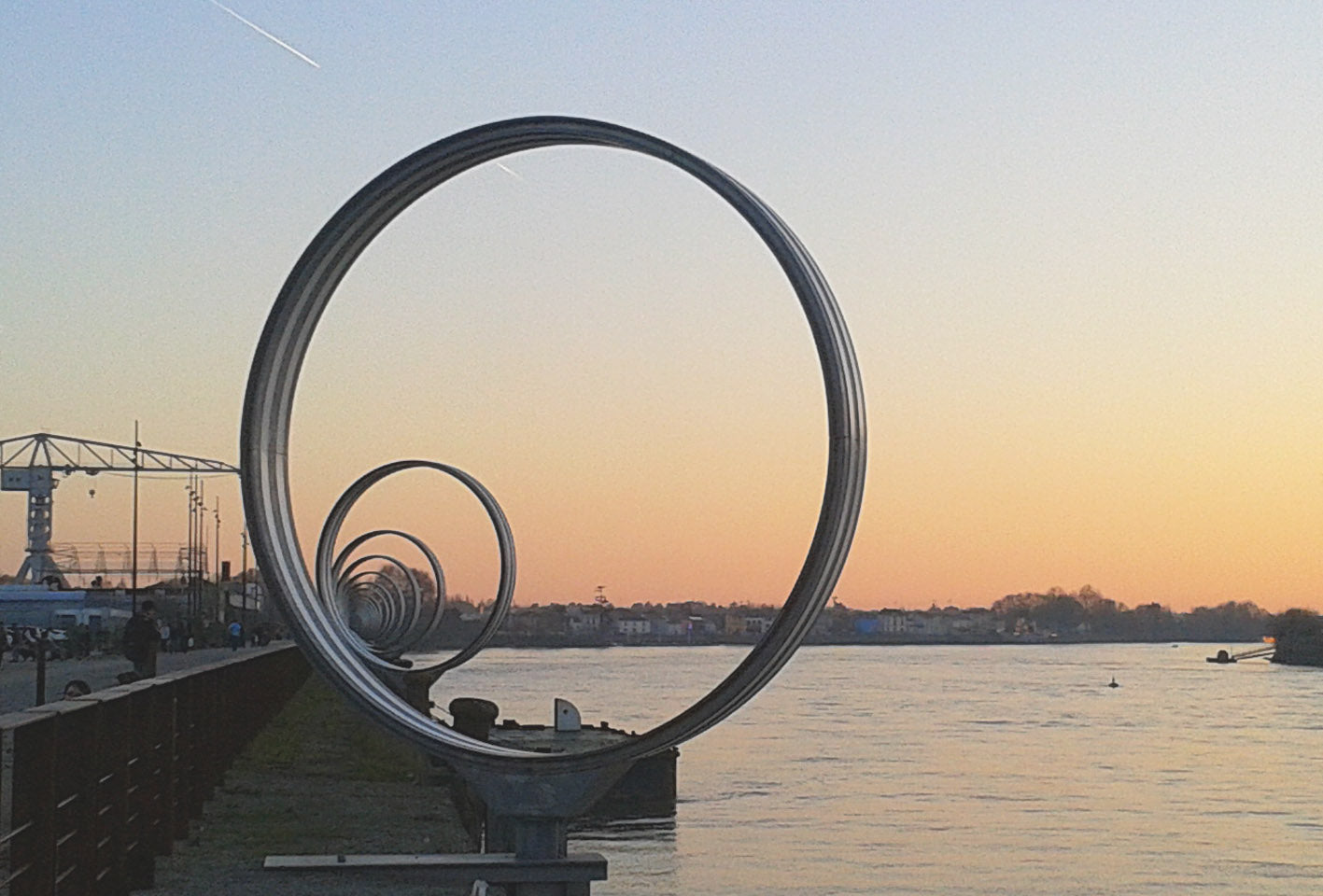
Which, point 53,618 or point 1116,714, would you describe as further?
point 1116,714

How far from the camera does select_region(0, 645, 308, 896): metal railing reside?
571 centimetres

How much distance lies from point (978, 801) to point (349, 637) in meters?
30.1

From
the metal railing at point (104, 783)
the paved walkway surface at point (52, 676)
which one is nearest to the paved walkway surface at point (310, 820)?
the metal railing at point (104, 783)

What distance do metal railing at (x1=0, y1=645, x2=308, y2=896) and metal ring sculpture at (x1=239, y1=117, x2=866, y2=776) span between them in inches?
38.2

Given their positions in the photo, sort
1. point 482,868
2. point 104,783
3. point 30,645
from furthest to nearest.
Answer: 1. point 30,645
2. point 482,868
3. point 104,783

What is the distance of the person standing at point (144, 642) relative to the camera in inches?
664

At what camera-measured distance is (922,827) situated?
108 feet

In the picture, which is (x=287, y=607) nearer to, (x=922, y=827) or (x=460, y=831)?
(x=460, y=831)

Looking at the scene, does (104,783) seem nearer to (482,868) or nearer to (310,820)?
(482,868)

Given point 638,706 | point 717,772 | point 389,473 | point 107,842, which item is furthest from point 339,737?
point 638,706

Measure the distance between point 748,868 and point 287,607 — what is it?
21331 mm

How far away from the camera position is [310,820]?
11.8m

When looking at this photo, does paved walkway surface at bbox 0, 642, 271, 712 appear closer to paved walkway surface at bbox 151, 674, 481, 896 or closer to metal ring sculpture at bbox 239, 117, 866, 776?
paved walkway surface at bbox 151, 674, 481, 896

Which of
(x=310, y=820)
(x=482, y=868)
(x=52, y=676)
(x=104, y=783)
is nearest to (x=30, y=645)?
(x=52, y=676)
